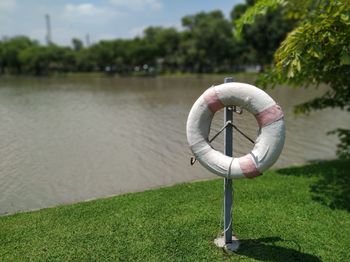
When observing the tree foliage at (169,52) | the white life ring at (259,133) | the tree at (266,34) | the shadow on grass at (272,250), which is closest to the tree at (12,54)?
the tree foliage at (169,52)

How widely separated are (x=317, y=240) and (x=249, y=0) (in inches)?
1417

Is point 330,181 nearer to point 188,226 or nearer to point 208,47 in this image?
point 188,226

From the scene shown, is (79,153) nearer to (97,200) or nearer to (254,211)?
(97,200)

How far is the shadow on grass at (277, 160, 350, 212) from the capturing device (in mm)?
4285

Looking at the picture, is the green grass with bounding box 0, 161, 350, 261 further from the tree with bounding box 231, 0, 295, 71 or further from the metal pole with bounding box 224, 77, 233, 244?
the tree with bounding box 231, 0, 295, 71

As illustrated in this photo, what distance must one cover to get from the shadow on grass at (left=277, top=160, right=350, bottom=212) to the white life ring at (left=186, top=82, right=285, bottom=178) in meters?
1.73

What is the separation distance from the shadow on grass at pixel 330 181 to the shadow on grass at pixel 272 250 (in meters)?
1.17

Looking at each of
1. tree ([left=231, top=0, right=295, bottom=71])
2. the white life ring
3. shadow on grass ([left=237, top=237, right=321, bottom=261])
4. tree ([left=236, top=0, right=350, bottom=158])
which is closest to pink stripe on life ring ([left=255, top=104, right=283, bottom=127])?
the white life ring

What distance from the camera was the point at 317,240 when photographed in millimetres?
3352

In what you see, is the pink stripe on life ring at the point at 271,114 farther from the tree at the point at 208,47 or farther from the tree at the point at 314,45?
the tree at the point at 208,47

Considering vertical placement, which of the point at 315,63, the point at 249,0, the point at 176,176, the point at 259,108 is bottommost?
the point at 176,176

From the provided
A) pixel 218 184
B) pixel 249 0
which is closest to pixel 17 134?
pixel 218 184

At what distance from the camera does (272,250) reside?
3.19 m

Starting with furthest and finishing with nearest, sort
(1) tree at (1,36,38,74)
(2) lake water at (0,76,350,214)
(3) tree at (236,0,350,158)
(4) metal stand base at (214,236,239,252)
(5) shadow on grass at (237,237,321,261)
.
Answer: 1. (1) tree at (1,36,38,74)
2. (2) lake water at (0,76,350,214)
3. (3) tree at (236,0,350,158)
4. (4) metal stand base at (214,236,239,252)
5. (5) shadow on grass at (237,237,321,261)
